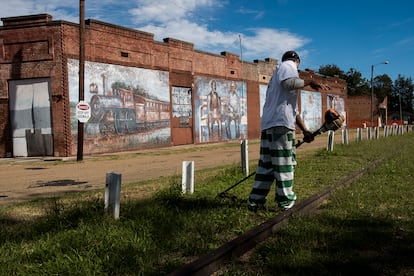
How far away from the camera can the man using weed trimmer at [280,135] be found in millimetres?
5125

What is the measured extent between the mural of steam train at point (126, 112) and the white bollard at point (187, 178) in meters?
16.2

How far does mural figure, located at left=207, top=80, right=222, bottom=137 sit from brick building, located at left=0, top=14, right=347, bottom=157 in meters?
0.15

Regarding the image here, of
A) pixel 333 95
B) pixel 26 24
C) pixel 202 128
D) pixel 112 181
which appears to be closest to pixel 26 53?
pixel 26 24

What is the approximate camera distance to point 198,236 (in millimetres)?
4430

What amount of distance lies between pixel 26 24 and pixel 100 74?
4260mm

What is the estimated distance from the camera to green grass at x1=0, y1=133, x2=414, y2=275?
351cm

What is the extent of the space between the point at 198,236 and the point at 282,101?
6.37 ft

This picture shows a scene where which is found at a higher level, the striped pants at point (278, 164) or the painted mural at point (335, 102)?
the painted mural at point (335, 102)

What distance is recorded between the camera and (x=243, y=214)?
17.6 ft

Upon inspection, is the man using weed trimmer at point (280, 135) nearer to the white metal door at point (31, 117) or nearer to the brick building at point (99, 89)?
the brick building at point (99, 89)

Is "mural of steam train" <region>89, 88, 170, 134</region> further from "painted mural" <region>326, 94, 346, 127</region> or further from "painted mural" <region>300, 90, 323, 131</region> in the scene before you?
"painted mural" <region>326, 94, 346, 127</region>

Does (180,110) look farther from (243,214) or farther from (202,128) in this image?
(243,214)

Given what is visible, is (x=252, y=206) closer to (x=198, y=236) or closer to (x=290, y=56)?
(x=198, y=236)

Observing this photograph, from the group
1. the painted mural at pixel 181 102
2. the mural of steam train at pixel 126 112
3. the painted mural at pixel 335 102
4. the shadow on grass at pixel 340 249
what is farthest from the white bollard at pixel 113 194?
the painted mural at pixel 335 102
